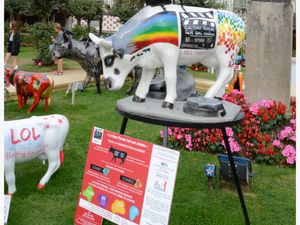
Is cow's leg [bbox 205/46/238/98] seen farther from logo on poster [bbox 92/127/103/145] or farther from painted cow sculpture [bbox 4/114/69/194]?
painted cow sculpture [bbox 4/114/69/194]

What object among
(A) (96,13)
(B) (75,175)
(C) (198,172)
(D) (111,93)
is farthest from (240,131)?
(A) (96,13)

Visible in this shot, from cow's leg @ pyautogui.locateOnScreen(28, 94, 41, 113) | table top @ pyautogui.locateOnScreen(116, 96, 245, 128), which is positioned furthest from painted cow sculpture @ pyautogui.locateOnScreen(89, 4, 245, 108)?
cow's leg @ pyautogui.locateOnScreen(28, 94, 41, 113)

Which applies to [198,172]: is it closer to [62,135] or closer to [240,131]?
[240,131]

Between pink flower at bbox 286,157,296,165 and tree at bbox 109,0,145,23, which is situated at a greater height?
tree at bbox 109,0,145,23

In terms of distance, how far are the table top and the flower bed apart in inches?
85.2

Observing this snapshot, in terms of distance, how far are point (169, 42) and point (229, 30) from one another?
1.72 ft

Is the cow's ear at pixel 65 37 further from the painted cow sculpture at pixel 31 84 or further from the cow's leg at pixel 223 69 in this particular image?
the cow's leg at pixel 223 69

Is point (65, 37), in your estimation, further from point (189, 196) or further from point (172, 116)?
point (172, 116)

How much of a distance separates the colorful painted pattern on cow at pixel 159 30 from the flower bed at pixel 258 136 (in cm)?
264

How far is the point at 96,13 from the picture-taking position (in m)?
21.5

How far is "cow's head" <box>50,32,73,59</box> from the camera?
8430 millimetres

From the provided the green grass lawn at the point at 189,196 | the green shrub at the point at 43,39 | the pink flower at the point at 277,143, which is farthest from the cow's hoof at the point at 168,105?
the green shrub at the point at 43,39

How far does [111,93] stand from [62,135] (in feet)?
16.9

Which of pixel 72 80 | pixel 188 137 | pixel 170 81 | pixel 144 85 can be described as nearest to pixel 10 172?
pixel 144 85
